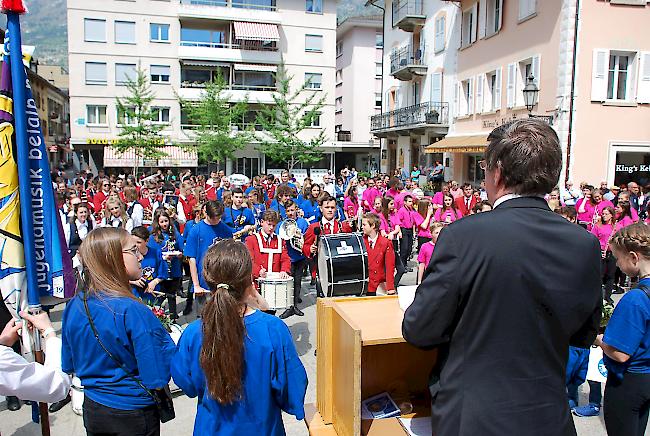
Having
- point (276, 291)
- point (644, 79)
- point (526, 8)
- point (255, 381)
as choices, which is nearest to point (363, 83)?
point (526, 8)

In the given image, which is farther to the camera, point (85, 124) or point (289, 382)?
point (85, 124)

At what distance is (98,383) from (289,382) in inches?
44.2

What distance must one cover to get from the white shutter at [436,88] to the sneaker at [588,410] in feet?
76.9

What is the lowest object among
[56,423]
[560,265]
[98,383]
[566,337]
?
[56,423]

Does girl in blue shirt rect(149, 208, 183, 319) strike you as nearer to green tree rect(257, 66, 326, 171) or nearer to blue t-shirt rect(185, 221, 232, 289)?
blue t-shirt rect(185, 221, 232, 289)

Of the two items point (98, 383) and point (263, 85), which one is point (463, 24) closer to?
point (263, 85)

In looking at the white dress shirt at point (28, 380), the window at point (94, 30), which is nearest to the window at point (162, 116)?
the window at point (94, 30)

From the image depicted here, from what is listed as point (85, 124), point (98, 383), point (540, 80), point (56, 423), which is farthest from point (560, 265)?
point (85, 124)

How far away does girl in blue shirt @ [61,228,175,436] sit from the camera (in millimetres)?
2799

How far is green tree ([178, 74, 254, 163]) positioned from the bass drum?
93.7ft

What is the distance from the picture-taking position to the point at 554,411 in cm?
182

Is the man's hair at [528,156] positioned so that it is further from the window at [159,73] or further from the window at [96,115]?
the window at [96,115]

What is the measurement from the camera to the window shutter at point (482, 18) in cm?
2225

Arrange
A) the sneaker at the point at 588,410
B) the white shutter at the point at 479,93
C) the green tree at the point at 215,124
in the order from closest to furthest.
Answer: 1. the sneaker at the point at 588,410
2. the white shutter at the point at 479,93
3. the green tree at the point at 215,124
